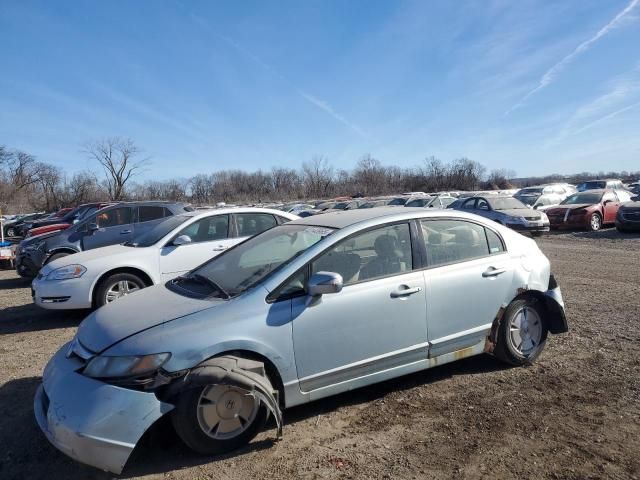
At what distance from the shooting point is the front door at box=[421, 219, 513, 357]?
12.9ft

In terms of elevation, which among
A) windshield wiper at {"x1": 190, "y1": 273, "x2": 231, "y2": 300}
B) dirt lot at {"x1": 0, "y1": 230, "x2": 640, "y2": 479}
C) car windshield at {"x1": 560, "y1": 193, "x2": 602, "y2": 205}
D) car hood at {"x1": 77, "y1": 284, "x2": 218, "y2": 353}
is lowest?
dirt lot at {"x1": 0, "y1": 230, "x2": 640, "y2": 479}

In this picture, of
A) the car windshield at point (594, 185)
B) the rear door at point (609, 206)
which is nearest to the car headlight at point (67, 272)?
the rear door at point (609, 206)

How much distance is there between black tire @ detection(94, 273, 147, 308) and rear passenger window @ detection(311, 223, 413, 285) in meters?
4.18

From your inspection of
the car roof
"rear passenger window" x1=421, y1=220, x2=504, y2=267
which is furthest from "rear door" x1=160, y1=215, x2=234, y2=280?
"rear passenger window" x1=421, y1=220, x2=504, y2=267

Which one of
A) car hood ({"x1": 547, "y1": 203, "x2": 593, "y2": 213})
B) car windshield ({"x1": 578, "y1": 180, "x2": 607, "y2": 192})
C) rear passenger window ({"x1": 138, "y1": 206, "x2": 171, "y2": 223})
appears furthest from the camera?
car windshield ({"x1": 578, "y1": 180, "x2": 607, "y2": 192})

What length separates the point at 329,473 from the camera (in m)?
2.90

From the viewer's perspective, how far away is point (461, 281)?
4.05 m

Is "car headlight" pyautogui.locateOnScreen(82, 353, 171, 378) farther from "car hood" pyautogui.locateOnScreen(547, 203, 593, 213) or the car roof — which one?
"car hood" pyautogui.locateOnScreen(547, 203, 593, 213)

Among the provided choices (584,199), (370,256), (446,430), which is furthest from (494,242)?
(584,199)

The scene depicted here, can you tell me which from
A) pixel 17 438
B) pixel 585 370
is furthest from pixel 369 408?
pixel 17 438

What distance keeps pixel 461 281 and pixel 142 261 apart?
4.70 m

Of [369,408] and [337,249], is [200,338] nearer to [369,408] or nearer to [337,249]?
[337,249]

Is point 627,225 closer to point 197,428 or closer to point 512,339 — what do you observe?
point 512,339

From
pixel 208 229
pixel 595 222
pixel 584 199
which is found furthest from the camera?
pixel 584 199
